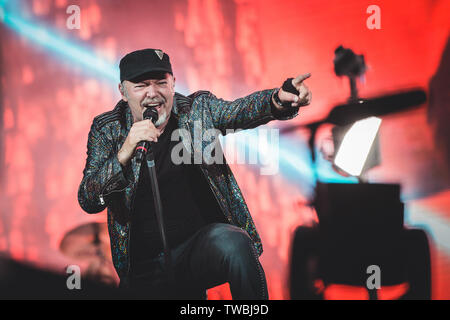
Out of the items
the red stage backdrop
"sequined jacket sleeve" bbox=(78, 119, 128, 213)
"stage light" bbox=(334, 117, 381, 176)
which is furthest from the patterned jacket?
the red stage backdrop

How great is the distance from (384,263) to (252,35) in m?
1.60

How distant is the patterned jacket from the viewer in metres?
1.42

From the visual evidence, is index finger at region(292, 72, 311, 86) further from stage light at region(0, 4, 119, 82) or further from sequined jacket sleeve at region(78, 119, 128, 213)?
stage light at region(0, 4, 119, 82)

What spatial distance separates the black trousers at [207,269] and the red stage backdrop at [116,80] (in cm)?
106

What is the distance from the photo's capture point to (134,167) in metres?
1.52

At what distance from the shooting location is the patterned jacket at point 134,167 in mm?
1419

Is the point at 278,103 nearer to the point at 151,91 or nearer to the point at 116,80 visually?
the point at 151,91

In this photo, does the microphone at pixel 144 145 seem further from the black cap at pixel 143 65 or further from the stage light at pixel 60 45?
the stage light at pixel 60 45

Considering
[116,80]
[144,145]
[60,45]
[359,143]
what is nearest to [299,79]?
[144,145]

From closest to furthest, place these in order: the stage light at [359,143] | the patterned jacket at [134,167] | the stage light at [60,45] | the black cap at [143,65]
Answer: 1. the patterned jacket at [134,167]
2. the black cap at [143,65]
3. the stage light at [359,143]
4. the stage light at [60,45]

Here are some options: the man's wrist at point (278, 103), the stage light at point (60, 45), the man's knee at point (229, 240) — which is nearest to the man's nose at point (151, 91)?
the man's wrist at point (278, 103)

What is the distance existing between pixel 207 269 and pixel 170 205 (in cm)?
34

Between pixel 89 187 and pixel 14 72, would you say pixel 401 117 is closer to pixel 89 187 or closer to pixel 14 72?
pixel 89 187

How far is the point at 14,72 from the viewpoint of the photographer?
8.53ft
